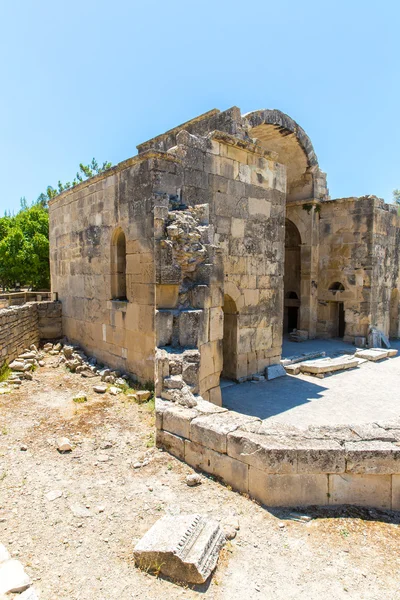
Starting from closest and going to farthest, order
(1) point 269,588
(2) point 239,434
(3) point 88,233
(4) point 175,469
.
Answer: (1) point 269,588
(2) point 239,434
(4) point 175,469
(3) point 88,233

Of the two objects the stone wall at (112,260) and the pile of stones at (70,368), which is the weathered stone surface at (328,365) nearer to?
the stone wall at (112,260)

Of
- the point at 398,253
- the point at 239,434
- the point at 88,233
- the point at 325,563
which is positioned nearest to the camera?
the point at 325,563

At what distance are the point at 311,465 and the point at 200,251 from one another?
345 cm

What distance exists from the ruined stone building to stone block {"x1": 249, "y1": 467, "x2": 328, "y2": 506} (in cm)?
193

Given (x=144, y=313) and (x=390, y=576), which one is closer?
(x=390, y=576)

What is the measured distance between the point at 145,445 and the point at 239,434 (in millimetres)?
1723

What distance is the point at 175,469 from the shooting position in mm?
4496

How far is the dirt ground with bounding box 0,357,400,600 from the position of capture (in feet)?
9.30

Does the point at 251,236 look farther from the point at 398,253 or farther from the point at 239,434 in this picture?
the point at 398,253

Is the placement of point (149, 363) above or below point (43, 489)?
above

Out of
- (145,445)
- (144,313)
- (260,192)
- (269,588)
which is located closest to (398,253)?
(260,192)

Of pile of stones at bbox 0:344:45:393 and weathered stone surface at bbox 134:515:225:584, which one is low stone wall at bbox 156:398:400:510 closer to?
weathered stone surface at bbox 134:515:225:584

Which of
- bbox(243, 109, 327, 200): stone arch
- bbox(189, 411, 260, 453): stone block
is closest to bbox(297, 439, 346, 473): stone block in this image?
bbox(189, 411, 260, 453): stone block

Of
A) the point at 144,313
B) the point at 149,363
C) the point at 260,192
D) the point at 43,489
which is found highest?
the point at 260,192
